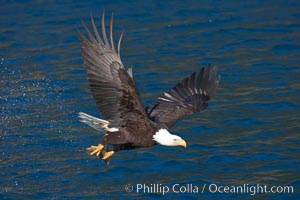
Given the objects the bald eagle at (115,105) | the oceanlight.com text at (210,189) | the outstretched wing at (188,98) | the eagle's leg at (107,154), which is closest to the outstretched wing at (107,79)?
the bald eagle at (115,105)

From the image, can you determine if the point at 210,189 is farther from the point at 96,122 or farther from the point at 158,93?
the point at 158,93

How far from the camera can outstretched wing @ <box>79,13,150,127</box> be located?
7.25 meters

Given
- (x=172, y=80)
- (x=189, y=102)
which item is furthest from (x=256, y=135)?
(x=172, y=80)

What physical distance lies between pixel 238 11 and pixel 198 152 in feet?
19.5

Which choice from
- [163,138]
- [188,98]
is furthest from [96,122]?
[188,98]

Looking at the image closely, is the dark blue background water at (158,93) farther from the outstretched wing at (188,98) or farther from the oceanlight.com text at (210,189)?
the outstretched wing at (188,98)

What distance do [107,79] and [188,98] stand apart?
140 cm

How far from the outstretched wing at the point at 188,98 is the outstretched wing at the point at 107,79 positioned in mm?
720

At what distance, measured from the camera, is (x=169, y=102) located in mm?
8461

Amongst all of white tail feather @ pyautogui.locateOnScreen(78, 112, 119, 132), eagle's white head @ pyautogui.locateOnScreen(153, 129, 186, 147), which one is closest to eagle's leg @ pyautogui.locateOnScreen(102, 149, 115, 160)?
white tail feather @ pyautogui.locateOnScreen(78, 112, 119, 132)

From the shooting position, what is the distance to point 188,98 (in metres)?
8.46

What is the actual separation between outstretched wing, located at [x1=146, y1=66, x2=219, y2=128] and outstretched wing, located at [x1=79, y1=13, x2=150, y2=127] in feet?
2.36

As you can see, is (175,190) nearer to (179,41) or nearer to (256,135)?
(256,135)

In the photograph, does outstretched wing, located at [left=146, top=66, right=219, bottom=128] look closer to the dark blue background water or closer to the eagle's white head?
the eagle's white head
